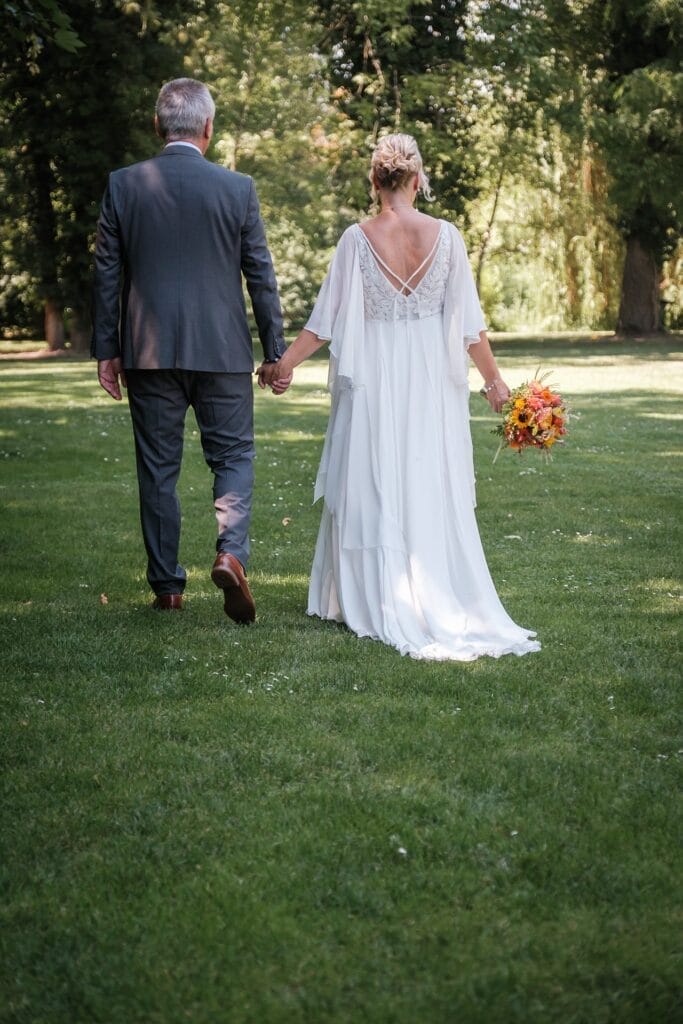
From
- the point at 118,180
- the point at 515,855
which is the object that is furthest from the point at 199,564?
the point at 515,855

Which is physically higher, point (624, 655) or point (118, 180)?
point (118, 180)

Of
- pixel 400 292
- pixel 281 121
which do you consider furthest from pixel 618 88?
pixel 400 292

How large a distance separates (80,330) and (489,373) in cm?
2770

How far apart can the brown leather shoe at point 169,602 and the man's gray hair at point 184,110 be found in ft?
7.49

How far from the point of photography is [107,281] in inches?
233

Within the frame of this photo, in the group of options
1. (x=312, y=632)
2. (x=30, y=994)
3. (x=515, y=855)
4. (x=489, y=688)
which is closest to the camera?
(x=30, y=994)

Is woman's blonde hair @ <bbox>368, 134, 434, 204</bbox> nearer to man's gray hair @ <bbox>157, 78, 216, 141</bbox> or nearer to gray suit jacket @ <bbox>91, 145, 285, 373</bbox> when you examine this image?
gray suit jacket @ <bbox>91, 145, 285, 373</bbox>

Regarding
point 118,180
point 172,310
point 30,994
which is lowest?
point 30,994

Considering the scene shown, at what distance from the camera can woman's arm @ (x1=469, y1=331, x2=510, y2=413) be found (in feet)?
19.9

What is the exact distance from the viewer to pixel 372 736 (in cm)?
432

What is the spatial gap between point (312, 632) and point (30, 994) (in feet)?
10.5

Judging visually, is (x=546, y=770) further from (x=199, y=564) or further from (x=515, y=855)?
(x=199, y=564)

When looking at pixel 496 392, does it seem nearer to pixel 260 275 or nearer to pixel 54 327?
pixel 260 275

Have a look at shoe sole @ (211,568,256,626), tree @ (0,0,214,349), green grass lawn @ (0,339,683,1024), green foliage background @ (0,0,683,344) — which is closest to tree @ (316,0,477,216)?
green foliage background @ (0,0,683,344)
